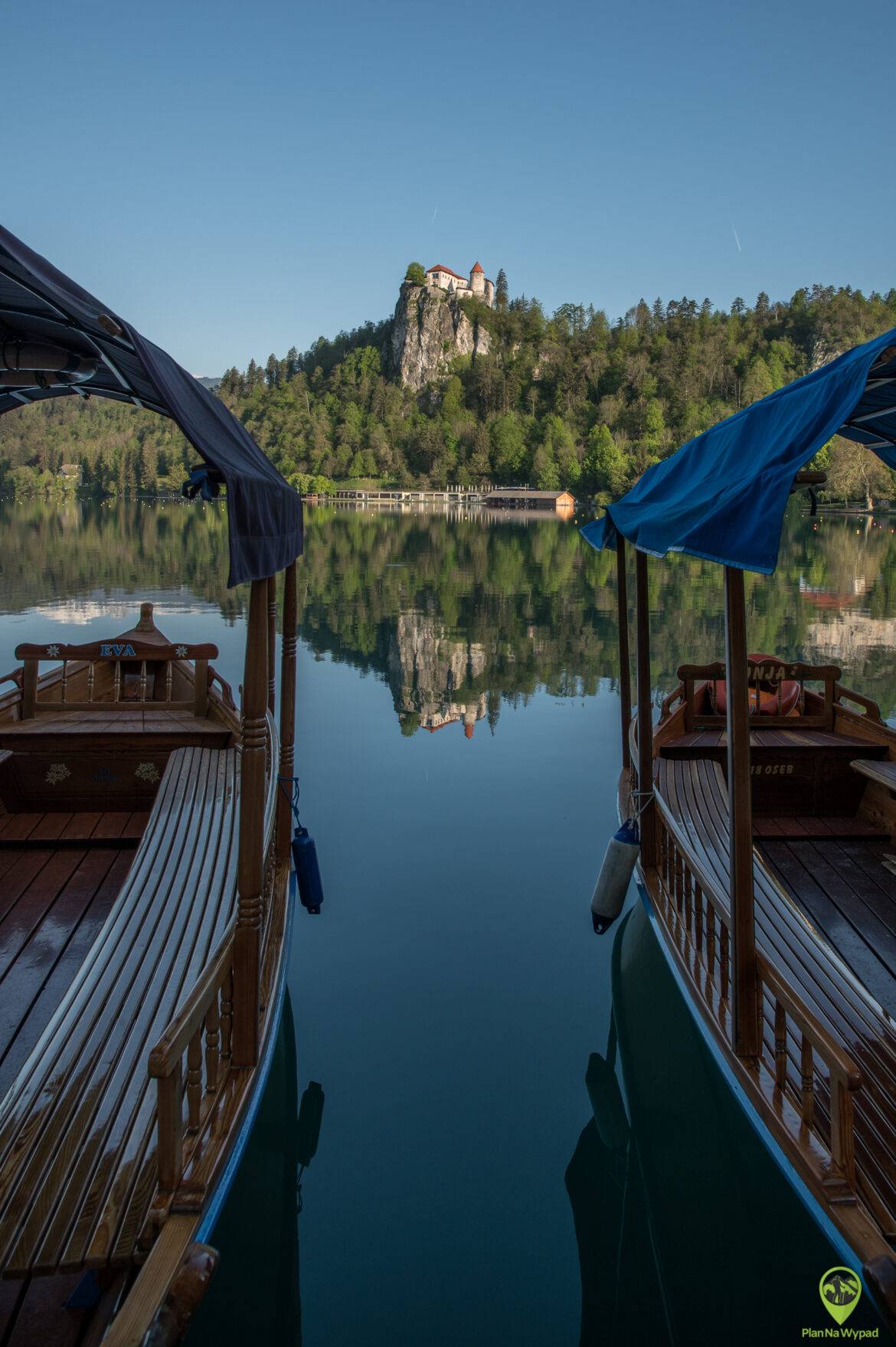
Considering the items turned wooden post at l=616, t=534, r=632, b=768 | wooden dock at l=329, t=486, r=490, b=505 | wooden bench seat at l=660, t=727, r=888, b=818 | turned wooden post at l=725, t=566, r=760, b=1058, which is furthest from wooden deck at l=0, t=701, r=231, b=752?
wooden dock at l=329, t=486, r=490, b=505

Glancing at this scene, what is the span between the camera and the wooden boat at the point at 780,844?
326cm

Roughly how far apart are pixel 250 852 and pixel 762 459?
2684mm

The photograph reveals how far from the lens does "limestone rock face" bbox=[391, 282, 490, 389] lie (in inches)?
5069

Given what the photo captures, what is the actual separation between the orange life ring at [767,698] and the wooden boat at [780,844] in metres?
0.04

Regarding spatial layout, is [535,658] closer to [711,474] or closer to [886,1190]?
[711,474]

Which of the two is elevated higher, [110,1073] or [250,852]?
[250,852]

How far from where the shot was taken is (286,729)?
6199mm

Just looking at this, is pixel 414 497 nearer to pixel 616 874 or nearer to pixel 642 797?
pixel 642 797

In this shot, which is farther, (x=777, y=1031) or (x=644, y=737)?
(x=644, y=737)

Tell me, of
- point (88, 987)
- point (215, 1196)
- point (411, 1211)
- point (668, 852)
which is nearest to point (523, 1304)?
point (411, 1211)

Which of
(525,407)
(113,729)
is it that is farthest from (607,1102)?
(525,407)

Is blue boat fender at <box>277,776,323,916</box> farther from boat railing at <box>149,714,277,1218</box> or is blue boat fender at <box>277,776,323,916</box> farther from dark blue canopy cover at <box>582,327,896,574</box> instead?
dark blue canopy cover at <box>582,327,896,574</box>

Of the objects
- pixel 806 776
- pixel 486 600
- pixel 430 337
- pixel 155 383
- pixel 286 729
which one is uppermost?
pixel 430 337

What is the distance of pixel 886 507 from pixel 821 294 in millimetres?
63176
